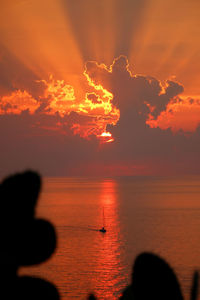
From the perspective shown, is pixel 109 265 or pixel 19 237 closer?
pixel 19 237

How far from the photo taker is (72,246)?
104m

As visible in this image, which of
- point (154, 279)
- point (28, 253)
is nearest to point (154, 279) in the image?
point (154, 279)

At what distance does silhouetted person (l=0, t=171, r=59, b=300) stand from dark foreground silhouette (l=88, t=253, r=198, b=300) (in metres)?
0.37

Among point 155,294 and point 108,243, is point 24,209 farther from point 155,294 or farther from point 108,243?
point 108,243

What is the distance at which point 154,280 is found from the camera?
5.32ft

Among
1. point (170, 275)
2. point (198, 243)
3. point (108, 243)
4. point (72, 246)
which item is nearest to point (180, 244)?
point (198, 243)

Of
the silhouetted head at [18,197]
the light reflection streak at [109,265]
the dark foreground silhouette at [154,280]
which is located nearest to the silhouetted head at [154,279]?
the dark foreground silhouette at [154,280]

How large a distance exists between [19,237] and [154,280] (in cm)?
59

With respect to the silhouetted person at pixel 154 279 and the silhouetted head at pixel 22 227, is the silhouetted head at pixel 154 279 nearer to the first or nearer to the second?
the silhouetted person at pixel 154 279

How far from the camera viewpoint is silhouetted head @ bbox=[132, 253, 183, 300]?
1607 millimetres

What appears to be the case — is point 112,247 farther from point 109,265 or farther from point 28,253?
point 28,253

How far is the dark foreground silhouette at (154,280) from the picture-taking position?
1606 mm

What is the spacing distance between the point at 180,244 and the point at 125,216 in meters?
64.8

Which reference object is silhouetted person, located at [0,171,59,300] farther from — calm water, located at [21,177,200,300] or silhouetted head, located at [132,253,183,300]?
calm water, located at [21,177,200,300]
